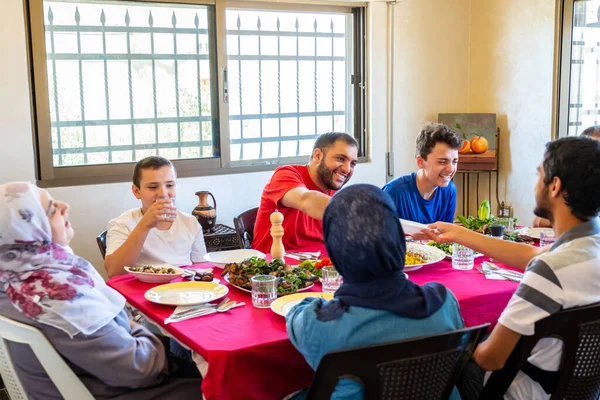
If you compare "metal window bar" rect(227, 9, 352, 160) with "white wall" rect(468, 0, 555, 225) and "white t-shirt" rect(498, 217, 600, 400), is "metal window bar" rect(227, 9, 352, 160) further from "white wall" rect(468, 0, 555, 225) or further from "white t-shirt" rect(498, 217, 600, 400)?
"white t-shirt" rect(498, 217, 600, 400)

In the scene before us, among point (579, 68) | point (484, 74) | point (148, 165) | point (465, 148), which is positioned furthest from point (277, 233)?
point (484, 74)

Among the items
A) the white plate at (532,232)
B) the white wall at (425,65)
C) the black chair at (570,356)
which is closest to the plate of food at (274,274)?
the black chair at (570,356)

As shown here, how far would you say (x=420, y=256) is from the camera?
263 cm

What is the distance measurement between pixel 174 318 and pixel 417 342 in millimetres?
816

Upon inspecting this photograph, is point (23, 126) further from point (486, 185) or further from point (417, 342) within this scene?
point (486, 185)

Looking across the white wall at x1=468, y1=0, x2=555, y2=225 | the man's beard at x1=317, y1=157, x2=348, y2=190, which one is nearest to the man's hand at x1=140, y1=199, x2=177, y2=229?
the man's beard at x1=317, y1=157, x2=348, y2=190

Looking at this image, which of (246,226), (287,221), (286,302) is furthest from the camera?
(246,226)

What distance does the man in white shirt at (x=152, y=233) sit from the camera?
2.61m

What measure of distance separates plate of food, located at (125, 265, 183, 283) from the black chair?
1140 mm

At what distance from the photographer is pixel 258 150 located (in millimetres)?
4668

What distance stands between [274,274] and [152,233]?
0.79 meters

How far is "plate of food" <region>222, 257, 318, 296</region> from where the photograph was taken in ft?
7.29

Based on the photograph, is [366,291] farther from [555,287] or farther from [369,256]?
[555,287]

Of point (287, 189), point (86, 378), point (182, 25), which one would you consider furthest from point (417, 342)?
point (182, 25)
